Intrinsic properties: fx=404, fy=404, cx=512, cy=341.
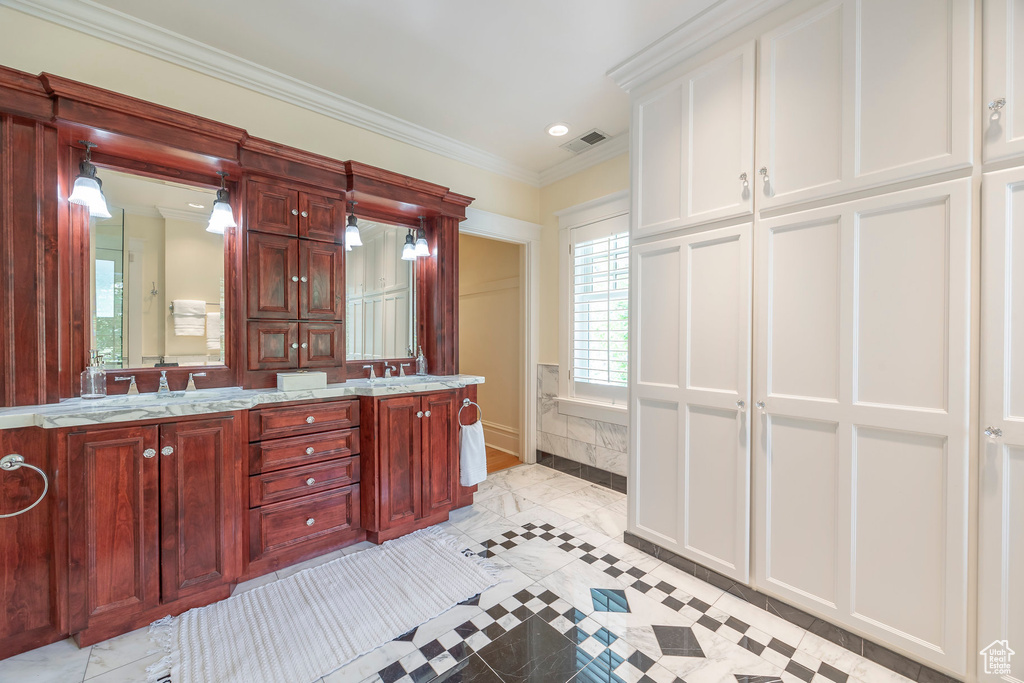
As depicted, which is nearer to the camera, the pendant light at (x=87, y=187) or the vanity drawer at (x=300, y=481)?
the pendant light at (x=87, y=187)

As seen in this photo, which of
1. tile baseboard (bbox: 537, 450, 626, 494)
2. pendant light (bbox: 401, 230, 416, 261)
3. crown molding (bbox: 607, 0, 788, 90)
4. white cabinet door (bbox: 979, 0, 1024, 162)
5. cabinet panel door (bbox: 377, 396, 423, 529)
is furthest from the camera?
tile baseboard (bbox: 537, 450, 626, 494)

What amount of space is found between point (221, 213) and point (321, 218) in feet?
1.72

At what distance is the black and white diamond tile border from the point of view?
1514mm

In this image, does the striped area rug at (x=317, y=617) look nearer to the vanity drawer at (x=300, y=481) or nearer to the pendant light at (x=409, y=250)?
the vanity drawer at (x=300, y=481)

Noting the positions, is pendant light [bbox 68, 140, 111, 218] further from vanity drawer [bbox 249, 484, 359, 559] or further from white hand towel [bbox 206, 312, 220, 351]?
vanity drawer [bbox 249, 484, 359, 559]

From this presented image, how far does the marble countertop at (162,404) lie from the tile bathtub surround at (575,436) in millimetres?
1593

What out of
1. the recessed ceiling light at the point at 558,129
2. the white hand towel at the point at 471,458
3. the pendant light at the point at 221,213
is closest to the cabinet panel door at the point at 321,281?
the pendant light at the point at 221,213

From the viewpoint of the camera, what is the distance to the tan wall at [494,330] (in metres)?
4.39

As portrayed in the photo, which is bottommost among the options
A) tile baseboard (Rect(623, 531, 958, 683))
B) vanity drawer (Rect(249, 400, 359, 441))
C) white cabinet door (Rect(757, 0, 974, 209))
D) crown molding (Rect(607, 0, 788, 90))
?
tile baseboard (Rect(623, 531, 958, 683))

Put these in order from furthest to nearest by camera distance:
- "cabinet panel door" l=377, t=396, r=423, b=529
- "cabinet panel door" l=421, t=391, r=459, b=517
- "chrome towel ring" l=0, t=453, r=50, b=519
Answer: "cabinet panel door" l=421, t=391, r=459, b=517 < "cabinet panel door" l=377, t=396, r=423, b=529 < "chrome towel ring" l=0, t=453, r=50, b=519

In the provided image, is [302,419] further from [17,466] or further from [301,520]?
[17,466]

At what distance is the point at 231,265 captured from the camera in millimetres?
2377

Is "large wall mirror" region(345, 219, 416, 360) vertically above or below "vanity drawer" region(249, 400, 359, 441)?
above

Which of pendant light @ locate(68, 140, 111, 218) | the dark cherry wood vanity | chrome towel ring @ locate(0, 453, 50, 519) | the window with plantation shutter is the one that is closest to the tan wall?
the window with plantation shutter
